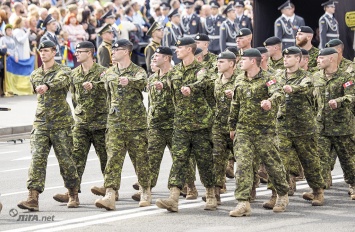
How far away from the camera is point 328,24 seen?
26.1m

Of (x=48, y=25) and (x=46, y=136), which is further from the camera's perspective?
(x=48, y=25)

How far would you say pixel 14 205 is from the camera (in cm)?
1616

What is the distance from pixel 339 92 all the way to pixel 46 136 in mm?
3935

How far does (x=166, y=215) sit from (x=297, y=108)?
2.42 meters

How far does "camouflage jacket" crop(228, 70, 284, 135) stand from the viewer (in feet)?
50.3

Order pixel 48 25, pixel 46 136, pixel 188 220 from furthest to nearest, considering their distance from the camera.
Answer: pixel 48 25 → pixel 46 136 → pixel 188 220

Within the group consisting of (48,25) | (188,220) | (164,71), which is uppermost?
(48,25)

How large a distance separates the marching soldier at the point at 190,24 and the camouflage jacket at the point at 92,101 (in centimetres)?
1648

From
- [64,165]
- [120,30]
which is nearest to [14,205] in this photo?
[64,165]

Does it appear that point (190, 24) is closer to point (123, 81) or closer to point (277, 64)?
point (277, 64)

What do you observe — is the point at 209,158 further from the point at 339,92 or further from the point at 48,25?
the point at 48,25

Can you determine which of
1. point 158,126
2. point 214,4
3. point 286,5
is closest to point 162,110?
point 158,126

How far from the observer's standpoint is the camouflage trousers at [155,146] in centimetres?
1636

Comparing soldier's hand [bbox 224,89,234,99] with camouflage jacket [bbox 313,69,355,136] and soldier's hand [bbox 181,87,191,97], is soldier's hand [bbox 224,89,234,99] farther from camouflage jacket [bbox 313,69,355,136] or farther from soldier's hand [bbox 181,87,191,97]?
camouflage jacket [bbox 313,69,355,136]
